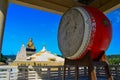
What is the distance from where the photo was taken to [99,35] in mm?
1828

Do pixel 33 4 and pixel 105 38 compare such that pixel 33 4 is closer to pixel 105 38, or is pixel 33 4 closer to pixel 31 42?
pixel 105 38

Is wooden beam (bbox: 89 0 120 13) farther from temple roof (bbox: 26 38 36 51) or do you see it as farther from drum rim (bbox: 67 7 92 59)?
temple roof (bbox: 26 38 36 51)

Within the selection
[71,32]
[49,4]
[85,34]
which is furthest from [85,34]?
[49,4]

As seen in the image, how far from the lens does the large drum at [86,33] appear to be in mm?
1825

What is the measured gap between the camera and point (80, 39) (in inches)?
74.7

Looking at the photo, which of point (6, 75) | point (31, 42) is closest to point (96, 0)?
point (6, 75)

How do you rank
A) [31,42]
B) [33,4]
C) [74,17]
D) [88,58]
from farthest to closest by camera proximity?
[31,42]
[33,4]
[74,17]
[88,58]

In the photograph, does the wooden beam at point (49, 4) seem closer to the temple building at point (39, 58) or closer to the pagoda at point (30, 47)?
→ the temple building at point (39, 58)

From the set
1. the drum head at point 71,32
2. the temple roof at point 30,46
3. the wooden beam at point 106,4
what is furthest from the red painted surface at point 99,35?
the temple roof at point 30,46

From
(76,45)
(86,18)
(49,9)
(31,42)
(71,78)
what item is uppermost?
(31,42)

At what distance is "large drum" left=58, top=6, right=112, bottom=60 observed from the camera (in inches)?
71.9

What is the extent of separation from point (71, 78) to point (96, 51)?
250cm

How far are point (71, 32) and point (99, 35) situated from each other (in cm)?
40

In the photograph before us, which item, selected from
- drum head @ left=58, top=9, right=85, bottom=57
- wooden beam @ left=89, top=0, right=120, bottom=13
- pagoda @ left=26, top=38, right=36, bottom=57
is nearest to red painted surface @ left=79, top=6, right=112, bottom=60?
drum head @ left=58, top=9, right=85, bottom=57
